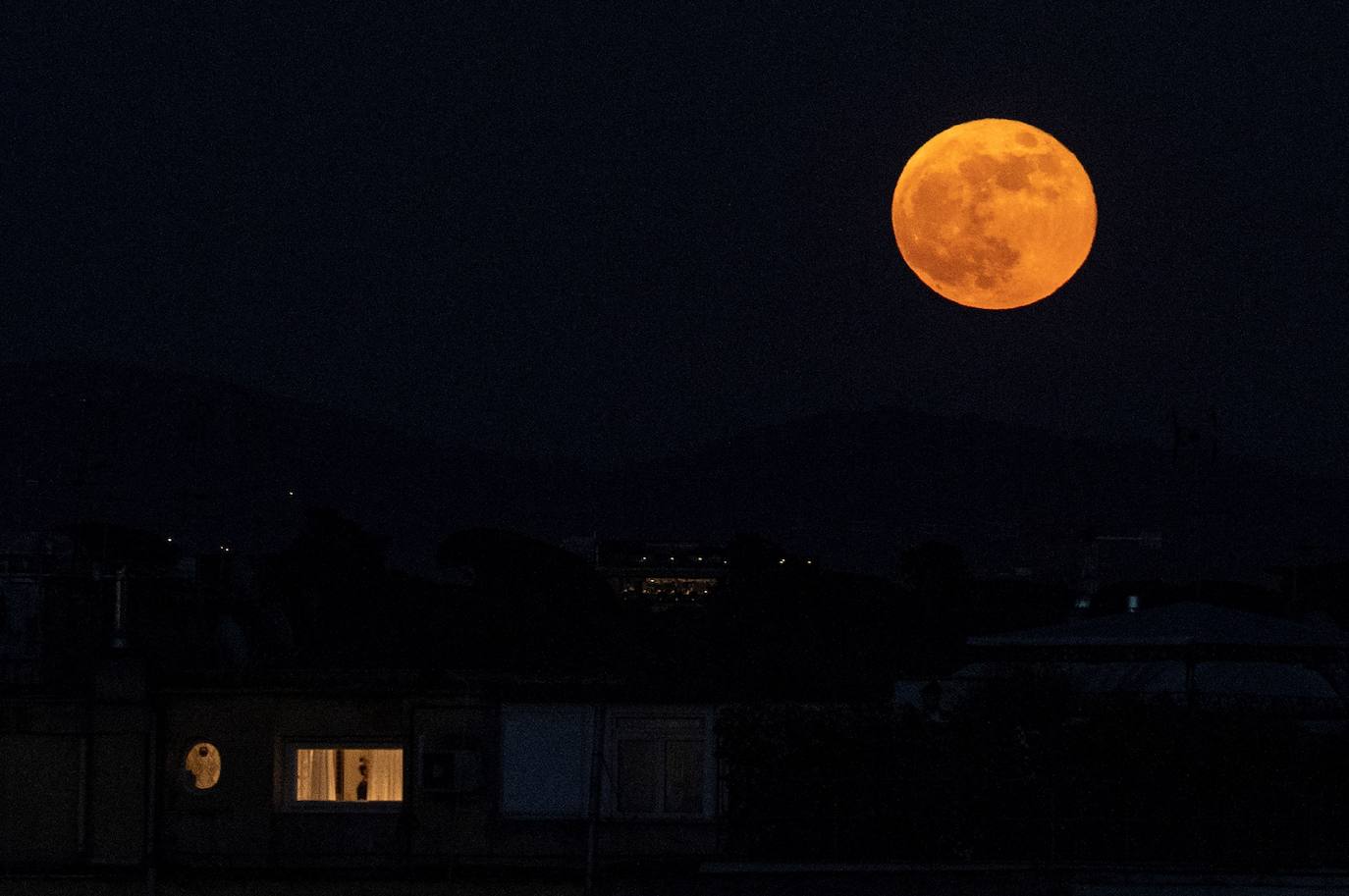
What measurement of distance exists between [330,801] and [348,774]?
0.41 m

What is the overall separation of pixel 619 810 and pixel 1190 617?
314 inches

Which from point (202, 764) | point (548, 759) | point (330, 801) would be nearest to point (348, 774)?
point (330, 801)

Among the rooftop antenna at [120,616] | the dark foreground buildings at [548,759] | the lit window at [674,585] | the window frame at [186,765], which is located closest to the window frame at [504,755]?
the dark foreground buildings at [548,759]

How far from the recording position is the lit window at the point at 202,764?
27.8 m

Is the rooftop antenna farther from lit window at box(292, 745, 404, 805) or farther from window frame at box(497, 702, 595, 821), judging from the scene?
window frame at box(497, 702, 595, 821)

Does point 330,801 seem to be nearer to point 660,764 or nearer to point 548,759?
point 548,759

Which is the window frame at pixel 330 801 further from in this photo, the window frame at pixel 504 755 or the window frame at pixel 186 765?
the window frame at pixel 504 755

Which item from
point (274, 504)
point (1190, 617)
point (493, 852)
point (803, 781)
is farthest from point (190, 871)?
point (274, 504)

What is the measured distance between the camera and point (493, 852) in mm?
27469

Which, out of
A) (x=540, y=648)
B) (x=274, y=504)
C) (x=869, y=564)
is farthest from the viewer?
(x=869, y=564)

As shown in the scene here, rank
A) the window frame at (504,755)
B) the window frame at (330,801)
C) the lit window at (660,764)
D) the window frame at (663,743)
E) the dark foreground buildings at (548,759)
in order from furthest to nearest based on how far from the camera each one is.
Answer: the window frame at (330,801) → the window frame at (504,755) → the lit window at (660,764) → the window frame at (663,743) → the dark foreground buildings at (548,759)

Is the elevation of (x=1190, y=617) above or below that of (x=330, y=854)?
above

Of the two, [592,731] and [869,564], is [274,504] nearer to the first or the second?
[869,564]

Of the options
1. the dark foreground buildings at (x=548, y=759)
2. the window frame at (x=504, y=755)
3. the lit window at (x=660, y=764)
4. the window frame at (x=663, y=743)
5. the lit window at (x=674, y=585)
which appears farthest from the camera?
the lit window at (x=674, y=585)
